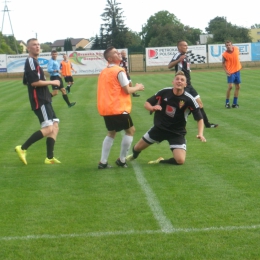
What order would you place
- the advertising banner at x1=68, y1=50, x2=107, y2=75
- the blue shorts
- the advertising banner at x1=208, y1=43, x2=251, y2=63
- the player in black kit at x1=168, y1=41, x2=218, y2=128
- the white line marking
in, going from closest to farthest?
the white line marking < the player in black kit at x1=168, y1=41, x2=218, y2=128 < the blue shorts < the advertising banner at x1=68, y1=50, x2=107, y2=75 < the advertising banner at x1=208, y1=43, x2=251, y2=63

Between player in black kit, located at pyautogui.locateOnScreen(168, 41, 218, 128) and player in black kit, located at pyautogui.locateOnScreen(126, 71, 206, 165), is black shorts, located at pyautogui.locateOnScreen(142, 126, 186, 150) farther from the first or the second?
player in black kit, located at pyautogui.locateOnScreen(168, 41, 218, 128)

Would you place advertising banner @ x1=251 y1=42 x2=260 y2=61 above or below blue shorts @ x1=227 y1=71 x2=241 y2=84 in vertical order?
below

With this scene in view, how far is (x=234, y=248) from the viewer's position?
511 centimetres

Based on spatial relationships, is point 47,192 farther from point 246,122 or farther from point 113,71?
point 246,122

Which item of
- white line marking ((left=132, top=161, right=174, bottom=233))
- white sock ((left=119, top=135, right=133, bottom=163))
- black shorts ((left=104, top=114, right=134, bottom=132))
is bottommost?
white line marking ((left=132, top=161, right=174, bottom=233))

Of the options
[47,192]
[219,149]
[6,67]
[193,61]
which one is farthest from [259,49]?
[47,192]

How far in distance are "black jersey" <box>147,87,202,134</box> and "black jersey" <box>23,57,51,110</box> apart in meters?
1.68

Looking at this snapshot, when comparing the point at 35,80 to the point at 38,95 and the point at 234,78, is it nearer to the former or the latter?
the point at 38,95

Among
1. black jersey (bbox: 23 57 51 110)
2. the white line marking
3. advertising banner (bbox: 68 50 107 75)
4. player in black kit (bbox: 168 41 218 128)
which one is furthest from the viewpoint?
advertising banner (bbox: 68 50 107 75)

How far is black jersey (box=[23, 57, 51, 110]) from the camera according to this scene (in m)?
9.19

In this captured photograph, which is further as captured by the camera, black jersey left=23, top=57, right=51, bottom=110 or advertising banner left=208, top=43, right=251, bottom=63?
advertising banner left=208, top=43, right=251, bottom=63

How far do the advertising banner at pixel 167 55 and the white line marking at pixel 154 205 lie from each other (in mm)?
39775

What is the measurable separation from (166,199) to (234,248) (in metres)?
1.81

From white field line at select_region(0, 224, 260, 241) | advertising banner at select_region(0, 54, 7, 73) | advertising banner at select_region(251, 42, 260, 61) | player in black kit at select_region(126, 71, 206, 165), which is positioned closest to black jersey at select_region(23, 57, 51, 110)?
player in black kit at select_region(126, 71, 206, 165)
